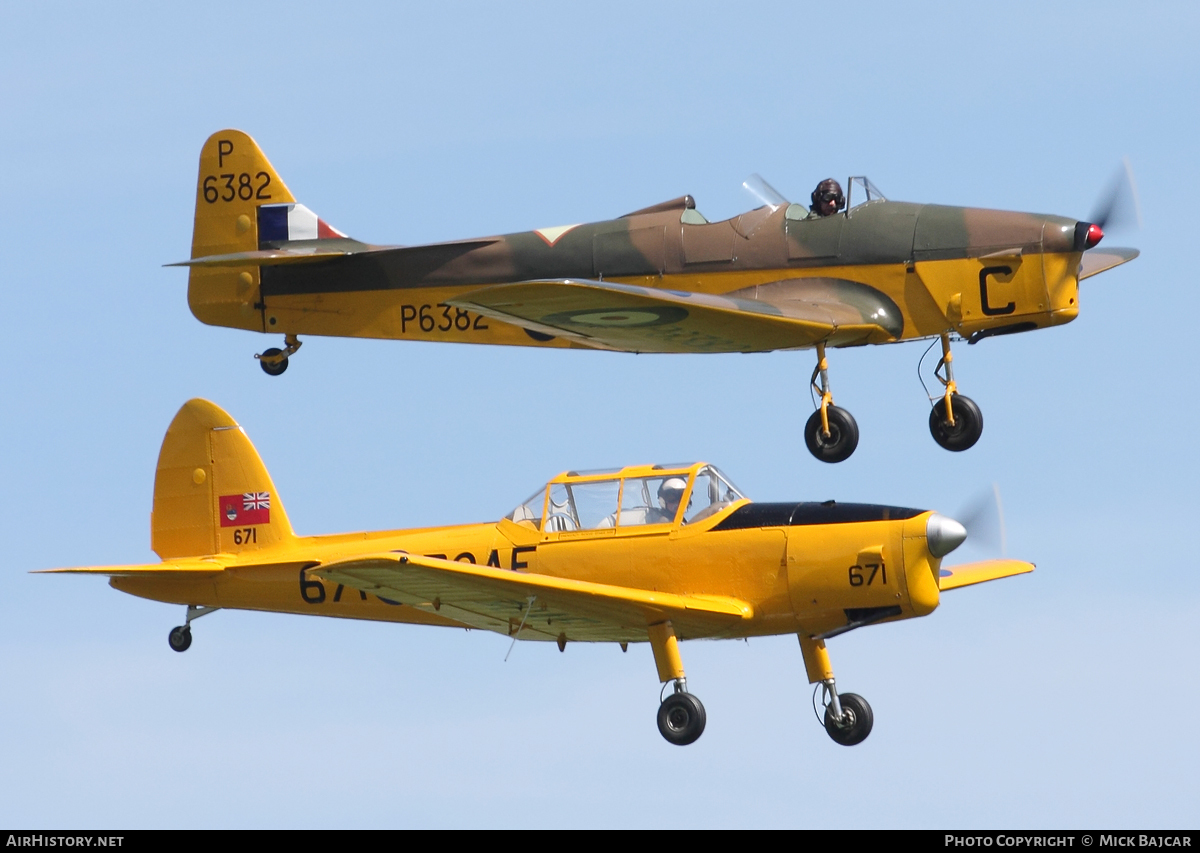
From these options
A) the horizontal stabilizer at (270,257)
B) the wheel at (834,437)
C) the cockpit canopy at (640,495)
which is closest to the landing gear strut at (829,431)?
the wheel at (834,437)

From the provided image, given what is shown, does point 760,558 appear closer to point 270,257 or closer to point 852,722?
point 852,722

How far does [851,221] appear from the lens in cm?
2328

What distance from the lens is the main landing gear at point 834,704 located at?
73.4 feet

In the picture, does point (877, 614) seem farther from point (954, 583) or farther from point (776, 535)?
point (954, 583)

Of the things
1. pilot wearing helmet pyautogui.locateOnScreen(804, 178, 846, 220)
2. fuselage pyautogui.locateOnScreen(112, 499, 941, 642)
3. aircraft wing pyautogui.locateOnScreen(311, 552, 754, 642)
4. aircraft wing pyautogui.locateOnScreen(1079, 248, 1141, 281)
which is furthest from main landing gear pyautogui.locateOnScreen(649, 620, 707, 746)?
aircraft wing pyautogui.locateOnScreen(1079, 248, 1141, 281)

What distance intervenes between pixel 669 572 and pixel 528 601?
155 cm

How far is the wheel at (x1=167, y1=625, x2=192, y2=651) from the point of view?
25156 millimetres

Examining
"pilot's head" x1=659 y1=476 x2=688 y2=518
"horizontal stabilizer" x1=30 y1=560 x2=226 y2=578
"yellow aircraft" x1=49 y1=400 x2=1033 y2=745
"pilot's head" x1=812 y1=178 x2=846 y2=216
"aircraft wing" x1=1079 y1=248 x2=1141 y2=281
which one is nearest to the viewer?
"yellow aircraft" x1=49 y1=400 x2=1033 y2=745

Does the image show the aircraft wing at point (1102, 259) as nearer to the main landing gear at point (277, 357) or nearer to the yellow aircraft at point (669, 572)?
the yellow aircraft at point (669, 572)

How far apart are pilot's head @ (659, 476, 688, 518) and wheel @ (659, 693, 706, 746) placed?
6.81 feet

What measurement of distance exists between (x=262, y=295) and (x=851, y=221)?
254 inches

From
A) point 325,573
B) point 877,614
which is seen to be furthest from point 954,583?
point 325,573

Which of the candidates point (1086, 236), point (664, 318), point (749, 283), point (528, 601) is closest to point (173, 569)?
point (528, 601)

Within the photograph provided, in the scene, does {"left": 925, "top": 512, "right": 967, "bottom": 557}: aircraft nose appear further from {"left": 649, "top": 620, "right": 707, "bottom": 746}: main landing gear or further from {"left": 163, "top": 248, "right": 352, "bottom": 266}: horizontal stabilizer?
{"left": 163, "top": 248, "right": 352, "bottom": 266}: horizontal stabilizer
